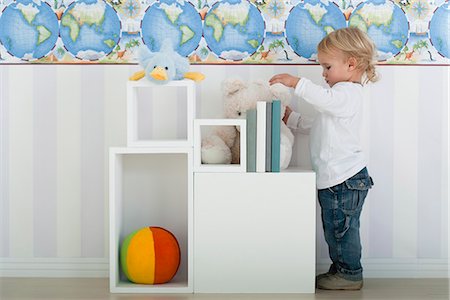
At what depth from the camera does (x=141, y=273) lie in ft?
7.27

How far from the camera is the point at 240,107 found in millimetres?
2312

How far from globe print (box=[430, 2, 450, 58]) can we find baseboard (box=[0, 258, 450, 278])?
0.77 metres

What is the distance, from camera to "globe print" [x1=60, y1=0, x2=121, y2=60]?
7.97 feet

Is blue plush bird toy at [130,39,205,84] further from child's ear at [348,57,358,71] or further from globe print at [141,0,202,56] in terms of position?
child's ear at [348,57,358,71]

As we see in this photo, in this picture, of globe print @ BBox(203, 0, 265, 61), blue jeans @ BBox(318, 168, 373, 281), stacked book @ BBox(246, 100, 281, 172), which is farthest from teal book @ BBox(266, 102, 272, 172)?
globe print @ BBox(203, 0, 265, 61)

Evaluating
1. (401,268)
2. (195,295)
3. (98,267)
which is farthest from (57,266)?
(401,268)

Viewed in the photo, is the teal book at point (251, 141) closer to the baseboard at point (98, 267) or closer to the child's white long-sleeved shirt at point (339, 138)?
the child's white long-sleeved shirt at point (339, 138)

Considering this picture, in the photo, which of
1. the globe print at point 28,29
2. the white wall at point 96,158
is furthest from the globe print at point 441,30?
the globe print at point 28,29

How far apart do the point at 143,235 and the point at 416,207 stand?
995 mm

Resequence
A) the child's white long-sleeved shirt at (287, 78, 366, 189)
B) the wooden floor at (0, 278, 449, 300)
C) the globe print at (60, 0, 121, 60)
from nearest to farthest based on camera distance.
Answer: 1. the wooden floor at (0, 278, 449, 300)
2. the child's white long-sleeved shirt at (287, 78, 366, 189)
3. the globe print at (60, 0, 121, 60)

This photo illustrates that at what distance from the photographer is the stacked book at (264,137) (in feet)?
7.08

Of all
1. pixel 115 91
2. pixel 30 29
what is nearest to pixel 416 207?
pixel 115 91

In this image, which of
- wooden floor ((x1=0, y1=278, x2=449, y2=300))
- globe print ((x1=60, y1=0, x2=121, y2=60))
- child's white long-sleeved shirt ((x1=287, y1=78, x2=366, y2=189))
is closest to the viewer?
wooden floor ((x1=0, y1=278, x2=449, y2=300))

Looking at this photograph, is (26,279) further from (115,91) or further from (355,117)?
(355,117)
